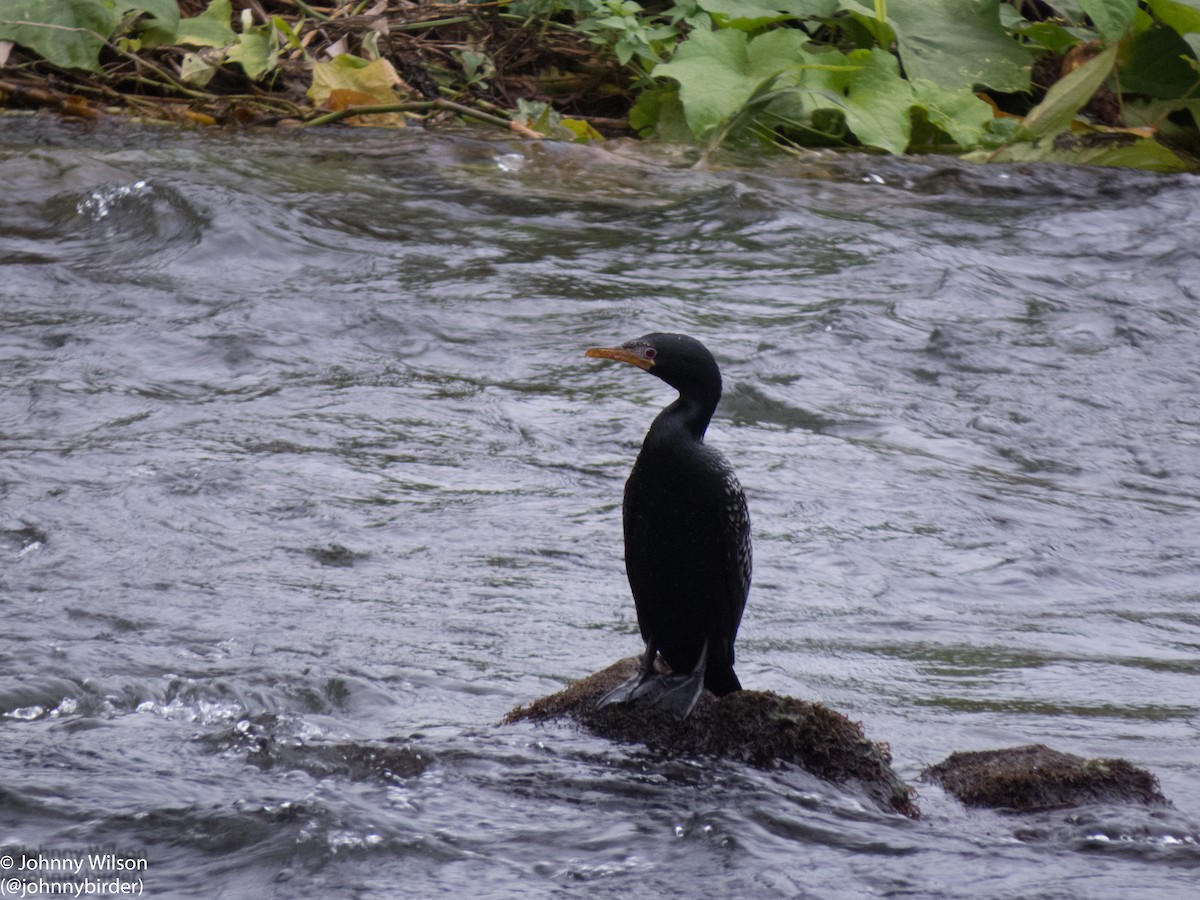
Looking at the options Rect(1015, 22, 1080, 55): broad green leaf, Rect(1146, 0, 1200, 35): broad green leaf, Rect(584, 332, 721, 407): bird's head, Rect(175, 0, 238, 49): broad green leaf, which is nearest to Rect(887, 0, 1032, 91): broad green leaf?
Rect(1015, 22, 1080, 55): broad green leaf

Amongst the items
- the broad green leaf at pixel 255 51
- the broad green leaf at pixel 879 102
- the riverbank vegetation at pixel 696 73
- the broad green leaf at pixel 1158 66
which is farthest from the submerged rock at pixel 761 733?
the broad green leaf at pixel 1158 66

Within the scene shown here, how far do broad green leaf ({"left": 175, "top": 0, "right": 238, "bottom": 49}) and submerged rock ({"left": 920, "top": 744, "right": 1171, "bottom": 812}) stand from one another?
983cm

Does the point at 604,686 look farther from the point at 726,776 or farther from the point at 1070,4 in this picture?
the point at 1070,4

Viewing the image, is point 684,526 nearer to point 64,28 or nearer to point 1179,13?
point 1179,13

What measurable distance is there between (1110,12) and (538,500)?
7.10 meters

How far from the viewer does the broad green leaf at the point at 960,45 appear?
1109cm

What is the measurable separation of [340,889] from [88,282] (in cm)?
557

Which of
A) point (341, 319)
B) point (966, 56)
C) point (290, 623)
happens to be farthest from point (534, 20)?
point (290, 623)

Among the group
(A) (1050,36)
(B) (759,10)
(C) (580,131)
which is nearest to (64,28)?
(C) (580,131)

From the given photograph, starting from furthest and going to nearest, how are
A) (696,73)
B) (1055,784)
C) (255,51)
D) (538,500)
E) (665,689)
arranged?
(255,51), (696,73), (538,500), (665,689), (1055,784)

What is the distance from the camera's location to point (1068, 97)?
10922mm

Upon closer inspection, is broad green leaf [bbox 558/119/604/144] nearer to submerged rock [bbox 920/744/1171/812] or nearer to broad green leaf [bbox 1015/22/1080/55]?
broad green leaf [bbox 1015/22/1080/55]

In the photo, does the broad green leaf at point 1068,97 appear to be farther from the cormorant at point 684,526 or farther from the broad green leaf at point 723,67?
the cormorant at point 684,526

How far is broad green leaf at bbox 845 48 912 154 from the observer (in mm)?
10422
